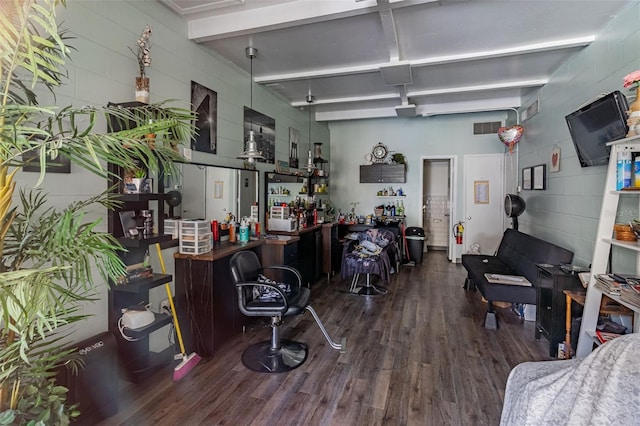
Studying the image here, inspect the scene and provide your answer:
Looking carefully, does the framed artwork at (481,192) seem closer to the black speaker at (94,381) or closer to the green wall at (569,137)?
the green wall at (569,137)

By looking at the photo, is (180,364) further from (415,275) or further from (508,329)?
(415,275)

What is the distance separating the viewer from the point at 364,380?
2414mm

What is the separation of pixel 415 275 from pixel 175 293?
12.9 ft

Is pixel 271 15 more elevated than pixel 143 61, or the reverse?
pixel 271 15

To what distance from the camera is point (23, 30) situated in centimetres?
95

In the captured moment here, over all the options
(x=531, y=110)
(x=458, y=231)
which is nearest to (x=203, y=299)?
(x=531, y=110)

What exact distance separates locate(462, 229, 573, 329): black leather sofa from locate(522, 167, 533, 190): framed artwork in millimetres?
728

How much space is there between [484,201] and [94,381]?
6480 mm

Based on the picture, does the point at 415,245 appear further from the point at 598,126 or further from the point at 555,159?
the point at 598,126

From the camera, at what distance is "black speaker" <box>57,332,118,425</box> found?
1.84 meters

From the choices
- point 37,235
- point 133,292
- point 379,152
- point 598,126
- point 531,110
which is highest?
point 531,110

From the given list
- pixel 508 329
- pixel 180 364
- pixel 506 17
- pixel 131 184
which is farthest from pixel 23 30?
pixel 508 329

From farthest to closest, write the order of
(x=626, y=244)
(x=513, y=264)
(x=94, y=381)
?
(x=513, y=264) < (x=626, y=244) < (x=94, y=381)

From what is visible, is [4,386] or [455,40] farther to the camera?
[455,40]
